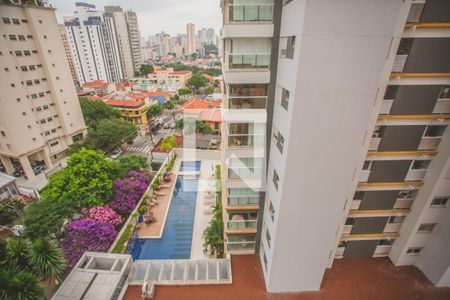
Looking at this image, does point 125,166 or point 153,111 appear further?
point 153,111

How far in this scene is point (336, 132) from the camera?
6.15m

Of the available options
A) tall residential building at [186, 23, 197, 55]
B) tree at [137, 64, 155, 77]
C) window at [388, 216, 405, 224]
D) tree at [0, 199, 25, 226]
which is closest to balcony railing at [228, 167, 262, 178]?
window at [388, 216, 405, 224]

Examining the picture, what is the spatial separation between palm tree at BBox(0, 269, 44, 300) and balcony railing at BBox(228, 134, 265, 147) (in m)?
8.37

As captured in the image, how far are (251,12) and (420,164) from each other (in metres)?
8.64

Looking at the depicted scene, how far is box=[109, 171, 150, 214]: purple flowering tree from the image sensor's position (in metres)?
15.4

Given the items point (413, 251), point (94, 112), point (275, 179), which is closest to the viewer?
point (275, 179)

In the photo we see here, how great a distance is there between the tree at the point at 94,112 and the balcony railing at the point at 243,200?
30007 millimetres

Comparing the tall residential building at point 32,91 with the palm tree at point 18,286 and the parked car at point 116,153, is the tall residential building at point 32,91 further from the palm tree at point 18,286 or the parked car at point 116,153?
the palm tree at point 18,286

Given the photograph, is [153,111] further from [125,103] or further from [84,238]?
[84,238]

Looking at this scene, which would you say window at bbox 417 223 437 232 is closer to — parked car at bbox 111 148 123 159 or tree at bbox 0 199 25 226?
tree at bbox 0 199 25 226

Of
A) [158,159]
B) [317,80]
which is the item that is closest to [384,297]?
[317,80]

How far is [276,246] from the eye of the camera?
26.0 feet

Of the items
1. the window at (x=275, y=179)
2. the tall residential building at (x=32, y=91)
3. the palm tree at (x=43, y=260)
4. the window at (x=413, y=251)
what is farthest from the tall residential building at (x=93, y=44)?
the window at (x=413, y=251)

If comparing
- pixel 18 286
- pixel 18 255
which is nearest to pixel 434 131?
pixel 18 286
